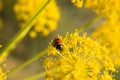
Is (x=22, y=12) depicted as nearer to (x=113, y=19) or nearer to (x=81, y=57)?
(x=113, y=19)

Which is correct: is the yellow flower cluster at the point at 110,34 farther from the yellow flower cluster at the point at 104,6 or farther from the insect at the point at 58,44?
the insect at the point at 58,44

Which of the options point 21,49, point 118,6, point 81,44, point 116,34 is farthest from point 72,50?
point 21,49

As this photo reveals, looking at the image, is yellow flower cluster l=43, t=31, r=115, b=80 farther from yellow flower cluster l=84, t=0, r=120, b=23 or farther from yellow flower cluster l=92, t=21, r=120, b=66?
yellow flower cluster l=92, t=21, r=120, b=66

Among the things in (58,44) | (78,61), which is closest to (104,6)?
(58,44)

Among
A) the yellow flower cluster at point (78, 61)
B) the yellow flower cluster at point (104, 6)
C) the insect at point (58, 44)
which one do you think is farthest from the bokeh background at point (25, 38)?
the yellow flower cluster at point (78, 61)

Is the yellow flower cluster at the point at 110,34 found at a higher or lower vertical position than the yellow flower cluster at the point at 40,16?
lower

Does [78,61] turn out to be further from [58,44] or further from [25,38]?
[25,38]

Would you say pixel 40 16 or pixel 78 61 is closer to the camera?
pixel 78 61

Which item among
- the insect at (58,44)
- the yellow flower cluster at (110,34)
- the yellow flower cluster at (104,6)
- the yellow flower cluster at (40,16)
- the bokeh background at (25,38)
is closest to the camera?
the insect at (58,44)
